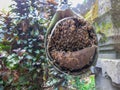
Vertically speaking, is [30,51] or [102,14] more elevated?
[102,14]

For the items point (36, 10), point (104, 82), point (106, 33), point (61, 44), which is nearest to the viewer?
point (61, 44)

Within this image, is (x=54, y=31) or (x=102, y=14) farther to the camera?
(x=102, y=14)

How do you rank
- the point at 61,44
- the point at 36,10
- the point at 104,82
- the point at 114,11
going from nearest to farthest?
1. the point at 61,44
2. the point at 114,11
3. the point at 104,82
4. the point at 36,10

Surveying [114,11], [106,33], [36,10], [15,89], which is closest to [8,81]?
[15,89]

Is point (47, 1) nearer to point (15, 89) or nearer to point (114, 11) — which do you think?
point (15, 89)

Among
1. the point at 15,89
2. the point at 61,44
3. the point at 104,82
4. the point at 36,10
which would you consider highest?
the point at 36,10
